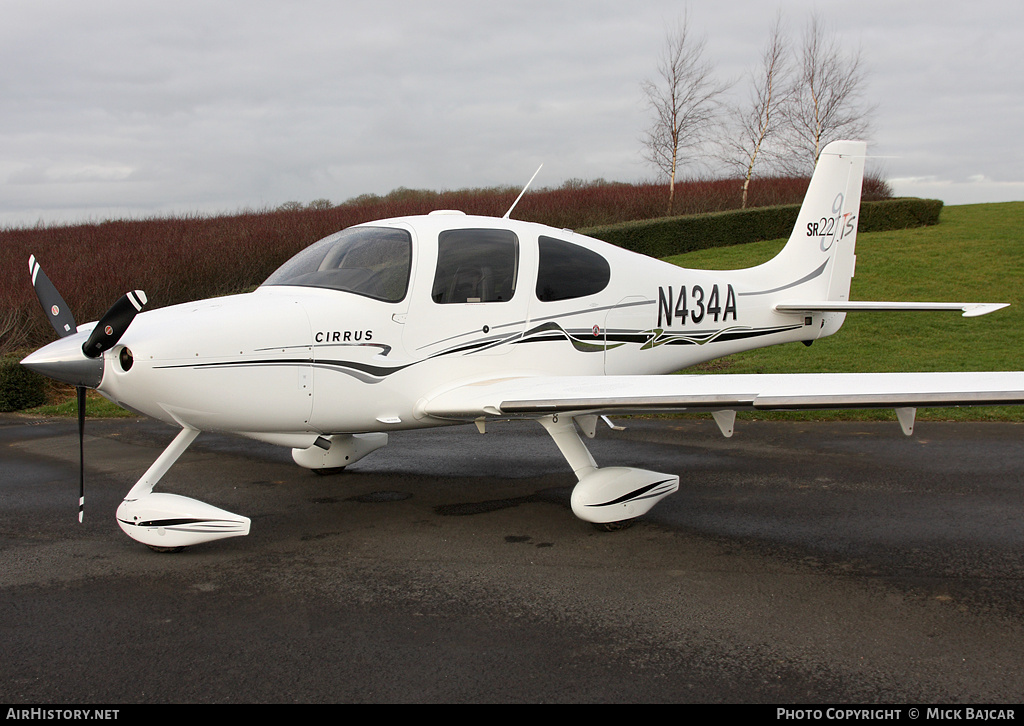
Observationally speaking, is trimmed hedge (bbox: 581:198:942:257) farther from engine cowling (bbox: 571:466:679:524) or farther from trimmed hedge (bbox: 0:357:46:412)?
engine cowling (bbox: 571:466:679:524)

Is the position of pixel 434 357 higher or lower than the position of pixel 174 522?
higher

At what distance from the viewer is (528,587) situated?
4766mm

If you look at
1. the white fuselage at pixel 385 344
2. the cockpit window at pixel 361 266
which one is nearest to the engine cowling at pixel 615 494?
the white fuselage at pixel 385 344

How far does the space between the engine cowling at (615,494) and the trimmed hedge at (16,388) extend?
1020 cm

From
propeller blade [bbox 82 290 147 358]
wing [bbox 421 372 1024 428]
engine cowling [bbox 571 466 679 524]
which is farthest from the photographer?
engine cowling [bbox 571 466 679 524]

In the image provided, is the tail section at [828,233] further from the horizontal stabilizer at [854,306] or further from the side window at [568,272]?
the side window at [568,272]

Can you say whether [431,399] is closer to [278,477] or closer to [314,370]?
[314,370]

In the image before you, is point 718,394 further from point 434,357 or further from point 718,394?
point 434,357

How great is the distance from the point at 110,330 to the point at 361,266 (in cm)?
181

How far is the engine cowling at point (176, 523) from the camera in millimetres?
5312

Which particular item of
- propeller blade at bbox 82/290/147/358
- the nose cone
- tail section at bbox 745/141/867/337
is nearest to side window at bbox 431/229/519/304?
propeller blade at bbox 82/290/147/358

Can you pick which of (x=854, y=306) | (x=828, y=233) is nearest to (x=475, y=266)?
(x=854, y=306)

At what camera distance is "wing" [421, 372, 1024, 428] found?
4.62m

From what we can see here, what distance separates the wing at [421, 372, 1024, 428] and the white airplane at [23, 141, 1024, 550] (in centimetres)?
2
